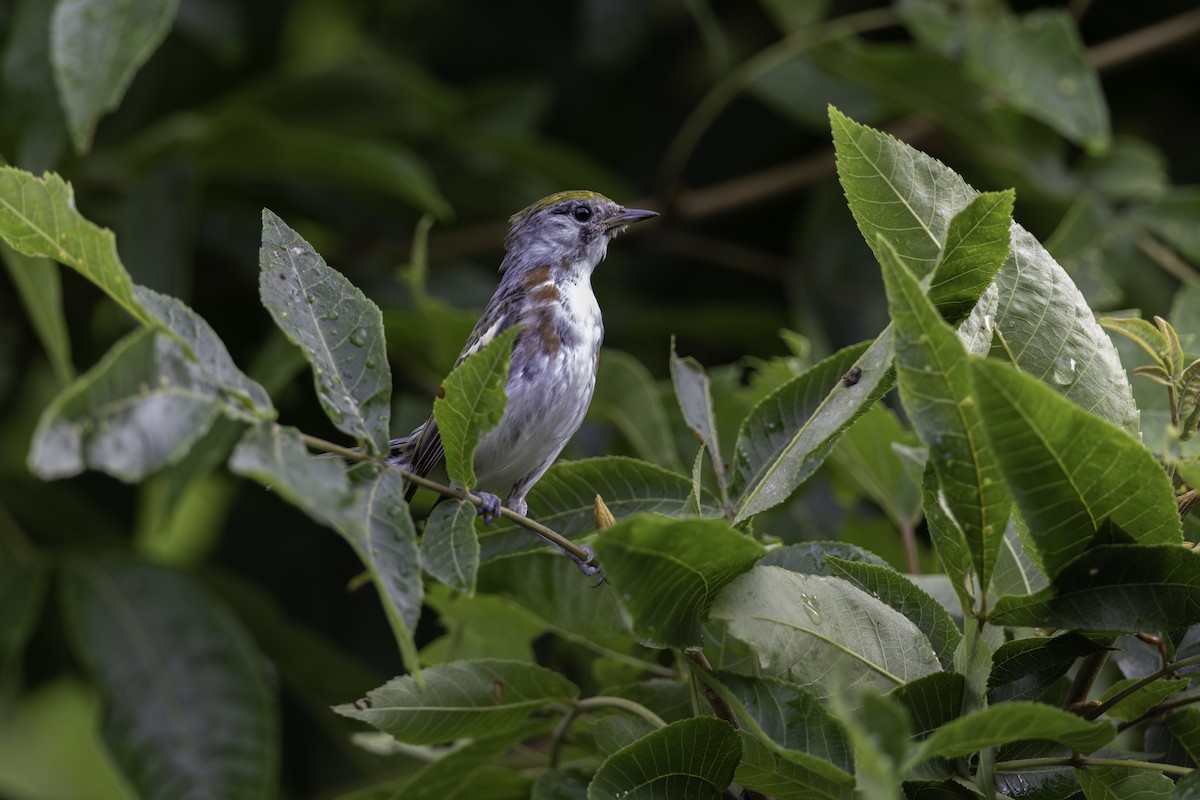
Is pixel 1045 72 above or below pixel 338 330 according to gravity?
above

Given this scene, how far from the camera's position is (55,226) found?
4.60ft

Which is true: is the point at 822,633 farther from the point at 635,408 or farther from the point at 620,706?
the point at 635,408

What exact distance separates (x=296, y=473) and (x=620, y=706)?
0.74 meters

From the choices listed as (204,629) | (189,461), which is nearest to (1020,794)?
(189,461)

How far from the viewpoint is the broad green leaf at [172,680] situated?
3.05 m

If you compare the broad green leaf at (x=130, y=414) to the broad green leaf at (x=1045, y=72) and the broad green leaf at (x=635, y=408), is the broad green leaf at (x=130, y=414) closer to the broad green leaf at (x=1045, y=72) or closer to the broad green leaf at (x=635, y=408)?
the broad green leaf at (x=635, y=408)

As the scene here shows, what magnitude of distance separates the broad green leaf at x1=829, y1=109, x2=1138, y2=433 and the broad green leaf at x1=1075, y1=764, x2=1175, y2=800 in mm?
409

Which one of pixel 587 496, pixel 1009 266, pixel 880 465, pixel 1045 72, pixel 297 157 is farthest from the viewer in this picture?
pixel 297 157

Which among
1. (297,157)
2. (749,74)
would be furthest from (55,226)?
(749,74)

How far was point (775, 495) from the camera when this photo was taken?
1592 millimetres

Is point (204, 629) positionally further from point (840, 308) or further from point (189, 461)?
point (840, 308)

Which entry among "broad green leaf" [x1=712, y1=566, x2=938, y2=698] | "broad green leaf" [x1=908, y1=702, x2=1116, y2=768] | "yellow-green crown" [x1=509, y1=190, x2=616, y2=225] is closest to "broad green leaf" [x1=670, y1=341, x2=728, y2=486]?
"broad green leaf" [x1=712, y1=566, x2=938, y2=698]

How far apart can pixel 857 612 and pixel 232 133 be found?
2596mm

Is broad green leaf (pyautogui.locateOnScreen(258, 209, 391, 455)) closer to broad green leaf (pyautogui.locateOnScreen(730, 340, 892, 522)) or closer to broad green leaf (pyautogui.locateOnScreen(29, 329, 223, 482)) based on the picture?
broad green leaf (pyautogui.locateOnScreen(29, 329, 223, 482))
